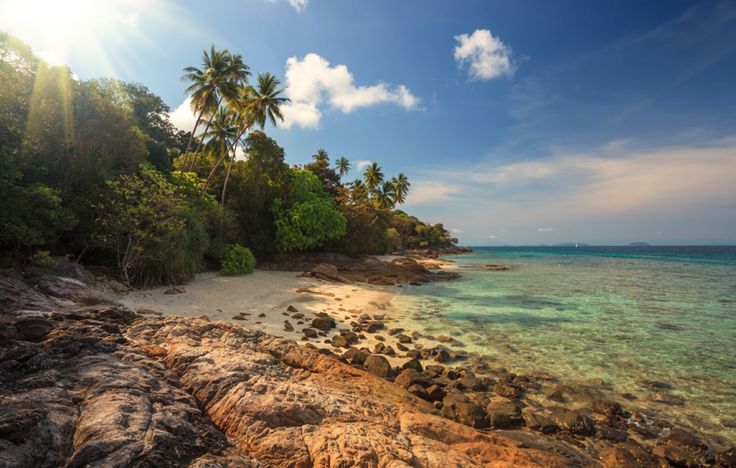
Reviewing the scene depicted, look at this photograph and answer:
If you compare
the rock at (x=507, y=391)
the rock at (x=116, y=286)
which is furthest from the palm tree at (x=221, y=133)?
the rock at (x=507, y=391)

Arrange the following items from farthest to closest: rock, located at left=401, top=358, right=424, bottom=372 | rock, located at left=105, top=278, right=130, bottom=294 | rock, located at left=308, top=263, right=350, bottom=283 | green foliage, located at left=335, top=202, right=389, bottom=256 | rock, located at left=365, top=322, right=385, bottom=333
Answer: green foliage, located at left=335, top=202, right=389, bottom=256, rock, located at left=308, top=263, right=350, bottom=283, rock, located at left=105, top=278, right=130, bottom=294, rock, located at left=365, top=322, right=385, bottom=333, rock, located at left=401, top=358, right=424, bottom=372

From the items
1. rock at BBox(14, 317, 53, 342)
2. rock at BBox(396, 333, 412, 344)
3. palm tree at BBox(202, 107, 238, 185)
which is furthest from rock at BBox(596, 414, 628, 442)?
palm tree at BBox(202, 107, 238, 185)

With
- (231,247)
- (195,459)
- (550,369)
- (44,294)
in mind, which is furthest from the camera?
(231,247)

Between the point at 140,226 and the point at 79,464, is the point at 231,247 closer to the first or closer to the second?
the point at 140,226

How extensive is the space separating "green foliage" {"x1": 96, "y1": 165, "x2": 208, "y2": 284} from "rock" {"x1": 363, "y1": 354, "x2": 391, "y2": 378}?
1200 cm

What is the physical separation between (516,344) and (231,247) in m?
19.2

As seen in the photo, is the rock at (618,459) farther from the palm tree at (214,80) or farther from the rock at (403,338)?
the palm tree at (214,80)

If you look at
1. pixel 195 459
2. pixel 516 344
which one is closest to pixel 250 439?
pixel 195 459

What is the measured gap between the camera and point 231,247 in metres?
22.0

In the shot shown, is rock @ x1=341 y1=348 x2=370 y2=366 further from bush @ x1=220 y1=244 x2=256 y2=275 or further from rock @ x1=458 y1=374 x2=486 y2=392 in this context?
bush @ x1=220 y1=244 x2=256 y2=275

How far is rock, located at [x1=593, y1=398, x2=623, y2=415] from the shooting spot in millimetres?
6562

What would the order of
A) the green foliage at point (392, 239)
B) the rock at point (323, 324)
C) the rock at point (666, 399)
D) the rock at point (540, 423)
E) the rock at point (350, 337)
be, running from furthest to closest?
the green foliage at point (392, 239)
the rock at point (323, 324)
the rock at point (350, 337)
the rock at point (666, 399)
the rock at point (540, 423)

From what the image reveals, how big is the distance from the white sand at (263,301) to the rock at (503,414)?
461 cm

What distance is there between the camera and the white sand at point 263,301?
11.2 meters
